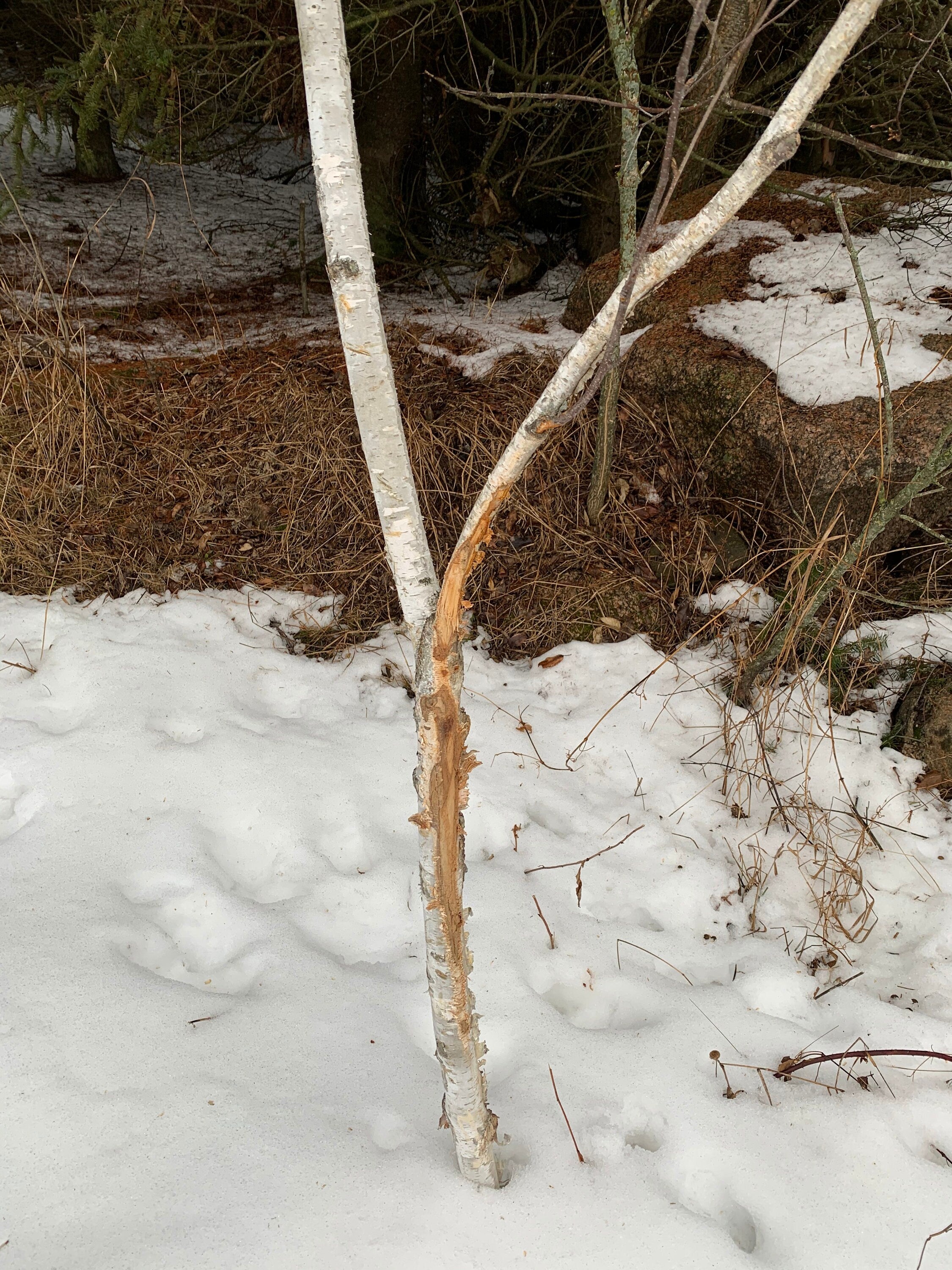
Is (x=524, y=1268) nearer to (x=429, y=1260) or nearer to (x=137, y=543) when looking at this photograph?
(x=429, y=1260)

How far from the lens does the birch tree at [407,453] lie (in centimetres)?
92

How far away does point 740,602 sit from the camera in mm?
2812

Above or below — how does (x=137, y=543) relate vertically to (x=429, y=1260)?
above

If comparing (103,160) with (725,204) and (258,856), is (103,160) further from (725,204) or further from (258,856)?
(725,204)

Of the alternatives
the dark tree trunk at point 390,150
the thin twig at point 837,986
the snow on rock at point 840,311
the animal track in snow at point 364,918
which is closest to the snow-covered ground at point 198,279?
the dark tree trunk at point 390,150

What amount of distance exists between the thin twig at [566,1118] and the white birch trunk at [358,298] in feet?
3.38

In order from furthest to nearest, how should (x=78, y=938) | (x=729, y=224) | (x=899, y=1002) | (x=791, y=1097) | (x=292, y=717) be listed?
(x=729, y=224) < (x=292, y=717) < (x=899, y=1002) < (x=78, y=938) < (x=791, y=1097)

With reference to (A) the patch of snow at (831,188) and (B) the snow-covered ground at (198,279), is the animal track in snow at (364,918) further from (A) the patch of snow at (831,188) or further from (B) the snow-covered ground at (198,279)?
(A) the patch of snow at (831,188)

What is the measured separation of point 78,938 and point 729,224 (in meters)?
3.65

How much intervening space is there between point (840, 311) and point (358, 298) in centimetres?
247

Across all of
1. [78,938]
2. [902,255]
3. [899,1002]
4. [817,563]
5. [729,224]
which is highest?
[729,224]

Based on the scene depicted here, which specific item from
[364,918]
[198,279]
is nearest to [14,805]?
[364,918]

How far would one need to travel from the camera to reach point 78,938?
1.77 meters

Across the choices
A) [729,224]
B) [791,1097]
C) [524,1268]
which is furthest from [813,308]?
[524,1268]
